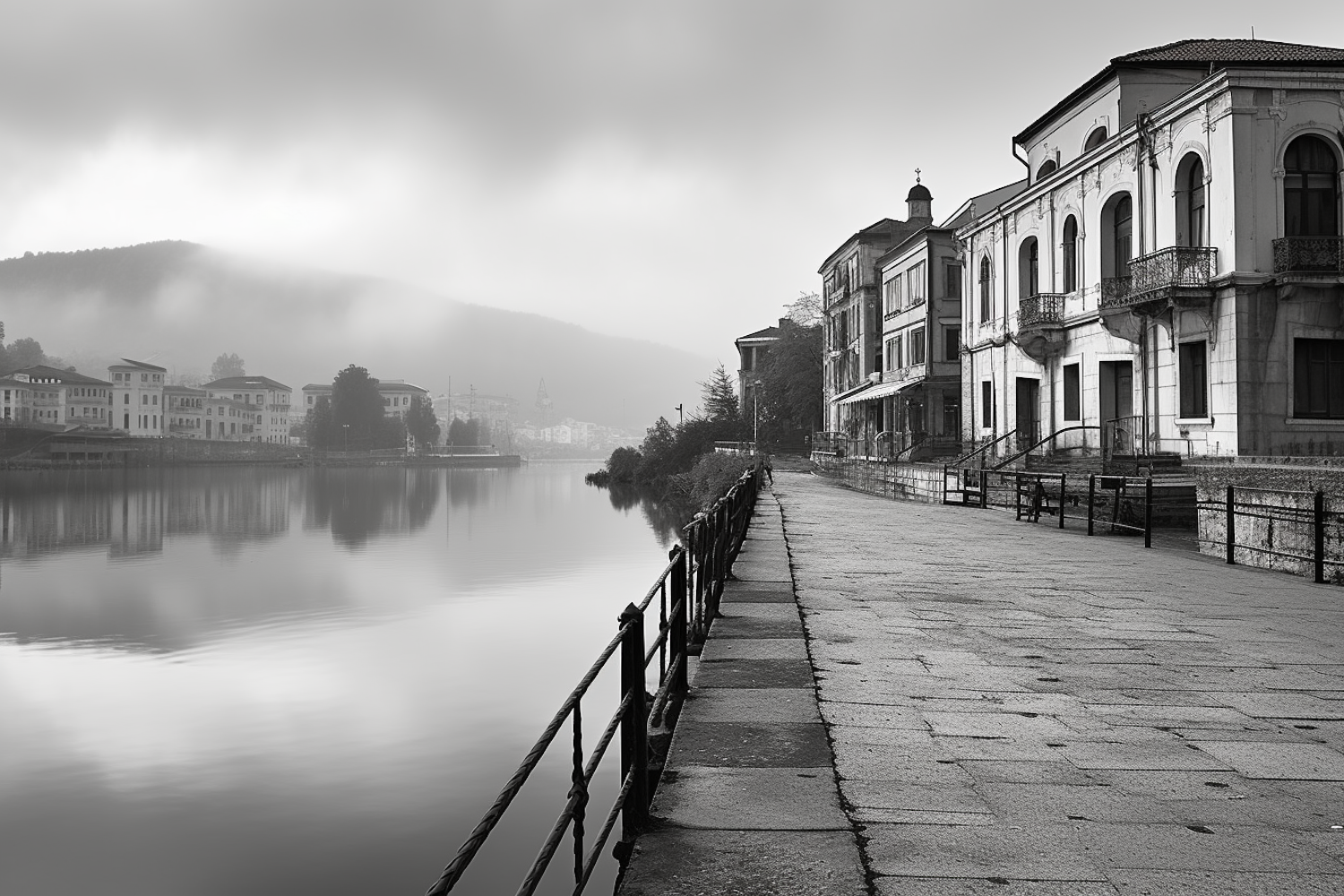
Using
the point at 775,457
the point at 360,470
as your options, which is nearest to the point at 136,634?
the point at 775,457

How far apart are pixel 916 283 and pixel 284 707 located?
123ft

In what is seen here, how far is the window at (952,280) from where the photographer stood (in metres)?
44.1

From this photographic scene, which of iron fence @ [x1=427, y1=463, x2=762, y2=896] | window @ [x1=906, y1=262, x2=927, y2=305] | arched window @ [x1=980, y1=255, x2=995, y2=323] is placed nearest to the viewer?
iron fence @ [x1=427, y1=463, x2=762, y2=896]

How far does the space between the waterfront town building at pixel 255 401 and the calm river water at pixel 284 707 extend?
14503 centimetres

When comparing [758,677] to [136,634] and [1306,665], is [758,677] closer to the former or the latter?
[1306,665]

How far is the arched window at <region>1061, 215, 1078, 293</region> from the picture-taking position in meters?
28.3

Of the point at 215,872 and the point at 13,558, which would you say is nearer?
the point at 215,872

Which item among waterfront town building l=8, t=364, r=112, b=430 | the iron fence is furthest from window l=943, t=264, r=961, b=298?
waterfront town building l=8, t=364, r=112, b=430

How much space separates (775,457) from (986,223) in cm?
3191

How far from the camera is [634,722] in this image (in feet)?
13.3

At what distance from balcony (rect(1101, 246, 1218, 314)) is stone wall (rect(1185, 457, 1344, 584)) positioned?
528 centimetres

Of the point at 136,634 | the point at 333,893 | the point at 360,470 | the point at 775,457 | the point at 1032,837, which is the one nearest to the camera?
the point at 1032,837

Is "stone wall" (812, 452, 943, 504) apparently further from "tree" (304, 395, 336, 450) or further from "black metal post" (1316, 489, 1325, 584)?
"tree" (304, 395, 336, 450)

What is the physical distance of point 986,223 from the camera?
33688mm
